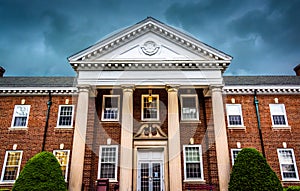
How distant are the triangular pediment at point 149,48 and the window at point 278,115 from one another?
5465mm

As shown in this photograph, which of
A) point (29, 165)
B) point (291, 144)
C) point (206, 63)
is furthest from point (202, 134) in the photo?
point (29, 165)

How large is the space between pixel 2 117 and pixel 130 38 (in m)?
10.8

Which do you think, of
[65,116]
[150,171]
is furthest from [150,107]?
[65,116]

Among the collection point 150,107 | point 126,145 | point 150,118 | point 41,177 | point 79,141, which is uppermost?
point 150,107

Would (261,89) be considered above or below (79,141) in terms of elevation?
above

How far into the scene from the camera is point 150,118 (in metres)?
18.6

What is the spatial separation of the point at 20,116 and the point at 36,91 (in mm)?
2095

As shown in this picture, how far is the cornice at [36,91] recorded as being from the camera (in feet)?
64.3

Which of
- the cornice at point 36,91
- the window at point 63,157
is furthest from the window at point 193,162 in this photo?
the cornice at point 36,91

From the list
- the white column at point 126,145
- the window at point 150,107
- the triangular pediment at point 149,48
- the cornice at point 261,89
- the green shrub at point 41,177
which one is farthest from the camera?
the cornice at point 261,89

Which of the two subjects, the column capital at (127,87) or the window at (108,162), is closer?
the column capital at (127,87)

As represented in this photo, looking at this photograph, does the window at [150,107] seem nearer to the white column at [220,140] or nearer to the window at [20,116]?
the white column at [220,140]

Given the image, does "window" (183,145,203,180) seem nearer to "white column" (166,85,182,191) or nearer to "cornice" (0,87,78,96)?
"white column" (166,85,182,191)

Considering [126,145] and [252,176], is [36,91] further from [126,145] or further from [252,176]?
[252,176]
